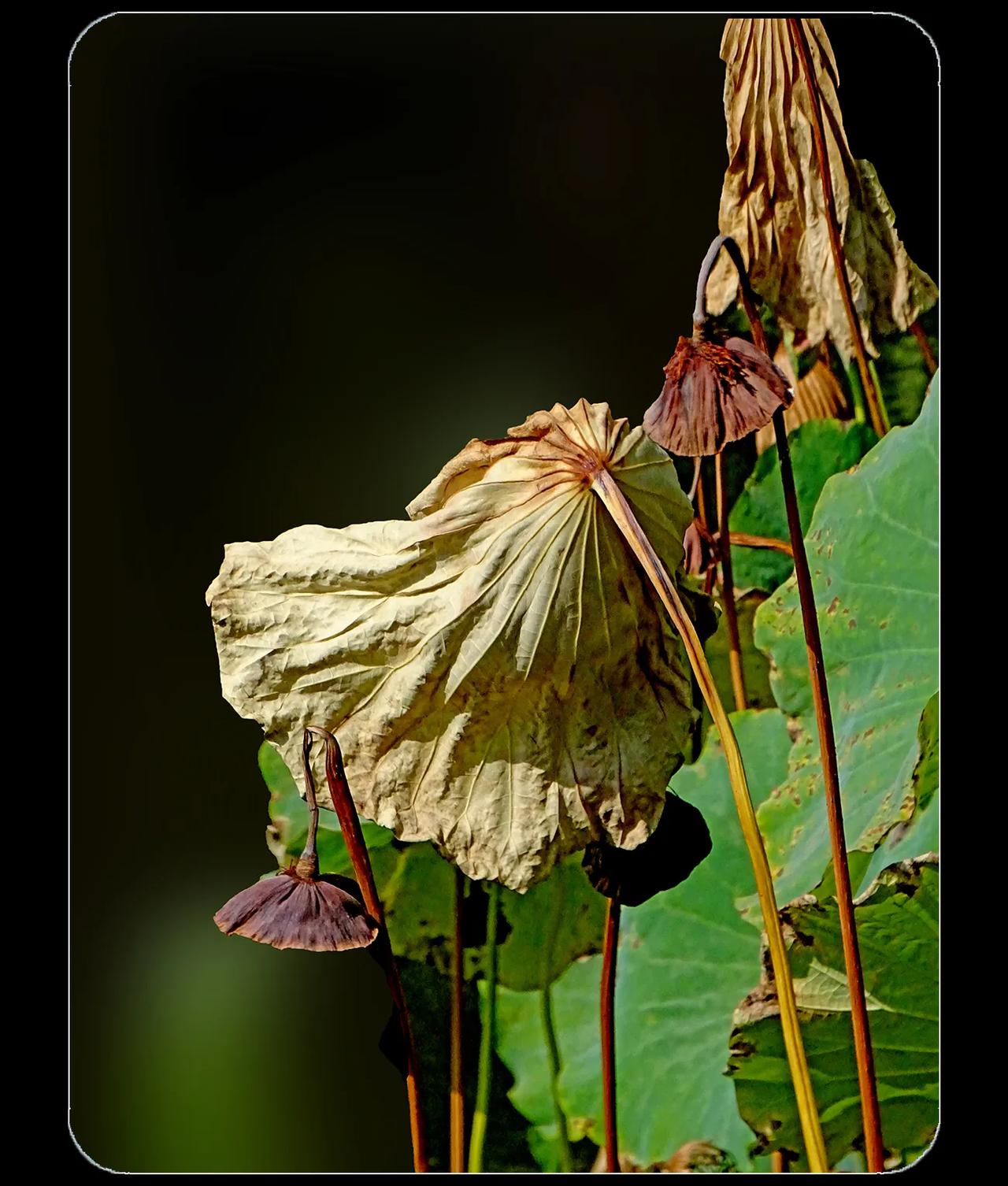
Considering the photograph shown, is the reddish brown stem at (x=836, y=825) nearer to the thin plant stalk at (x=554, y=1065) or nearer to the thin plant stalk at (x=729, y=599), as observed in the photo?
the thin plant stalk at (x=729, y=599)

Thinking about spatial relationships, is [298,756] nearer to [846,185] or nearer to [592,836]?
[592,836]

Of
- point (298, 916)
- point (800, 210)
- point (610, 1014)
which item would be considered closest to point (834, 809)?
point (610, 1014)

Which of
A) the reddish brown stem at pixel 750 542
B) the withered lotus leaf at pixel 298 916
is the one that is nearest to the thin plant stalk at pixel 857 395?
the reddish brown stem at pixel 750 542

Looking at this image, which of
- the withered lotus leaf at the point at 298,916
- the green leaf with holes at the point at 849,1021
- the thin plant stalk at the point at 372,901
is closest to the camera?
the withered lotus leaf at the point at 298,916

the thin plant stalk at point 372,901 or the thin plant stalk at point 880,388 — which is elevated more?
the thin plant stalk at point 880,388

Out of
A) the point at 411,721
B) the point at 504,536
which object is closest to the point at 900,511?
the point at 504,536

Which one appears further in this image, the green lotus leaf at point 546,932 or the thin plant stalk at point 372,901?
the green lotus leaf at point 546,932

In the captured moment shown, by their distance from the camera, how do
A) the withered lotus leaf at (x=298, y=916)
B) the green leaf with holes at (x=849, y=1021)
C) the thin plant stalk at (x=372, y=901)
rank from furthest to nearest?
the green leaf with holes at (x=849, y=1021), the thin plant stalk at (x=372, y=901), the withered lotus leaf at (x=298, y=916)
